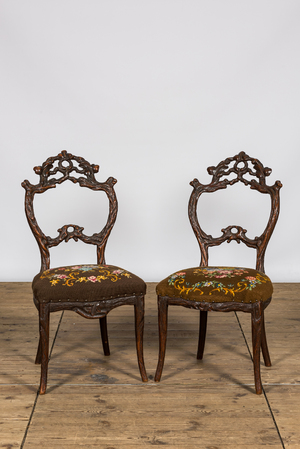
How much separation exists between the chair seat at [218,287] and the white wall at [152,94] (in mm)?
1909

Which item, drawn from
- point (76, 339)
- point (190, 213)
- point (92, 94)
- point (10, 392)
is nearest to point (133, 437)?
point (10, 392)

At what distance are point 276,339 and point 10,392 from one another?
4.87 ft

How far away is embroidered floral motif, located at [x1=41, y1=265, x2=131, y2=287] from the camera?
2.19 meters

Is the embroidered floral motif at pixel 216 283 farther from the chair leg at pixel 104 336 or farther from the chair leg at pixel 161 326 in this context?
the chair leg at pixel 104 336

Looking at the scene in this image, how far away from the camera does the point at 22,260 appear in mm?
4297

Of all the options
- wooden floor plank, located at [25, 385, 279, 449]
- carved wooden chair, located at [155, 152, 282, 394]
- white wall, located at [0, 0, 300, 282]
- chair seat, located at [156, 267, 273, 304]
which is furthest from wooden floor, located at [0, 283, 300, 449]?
white wall, located at [0, 0, 300, 282]

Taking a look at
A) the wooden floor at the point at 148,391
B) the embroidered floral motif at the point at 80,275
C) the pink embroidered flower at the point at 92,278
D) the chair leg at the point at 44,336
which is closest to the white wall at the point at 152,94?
the wooden floor at the point at 148,391

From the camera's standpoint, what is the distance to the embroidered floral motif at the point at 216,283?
7.01 feet

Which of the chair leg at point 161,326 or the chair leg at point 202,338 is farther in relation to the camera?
the chair leg at point 202,338

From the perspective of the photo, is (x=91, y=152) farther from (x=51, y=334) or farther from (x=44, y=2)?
(x=51, y=334)

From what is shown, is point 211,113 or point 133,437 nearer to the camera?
point 133,437

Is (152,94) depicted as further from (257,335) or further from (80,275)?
(257,335)

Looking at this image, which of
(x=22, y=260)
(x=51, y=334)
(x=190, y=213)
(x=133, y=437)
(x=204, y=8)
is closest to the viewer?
(x=133, y=437)

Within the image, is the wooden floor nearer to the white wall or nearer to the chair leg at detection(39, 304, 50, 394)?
the chair leg at detection(39, 304, 50, 394)
